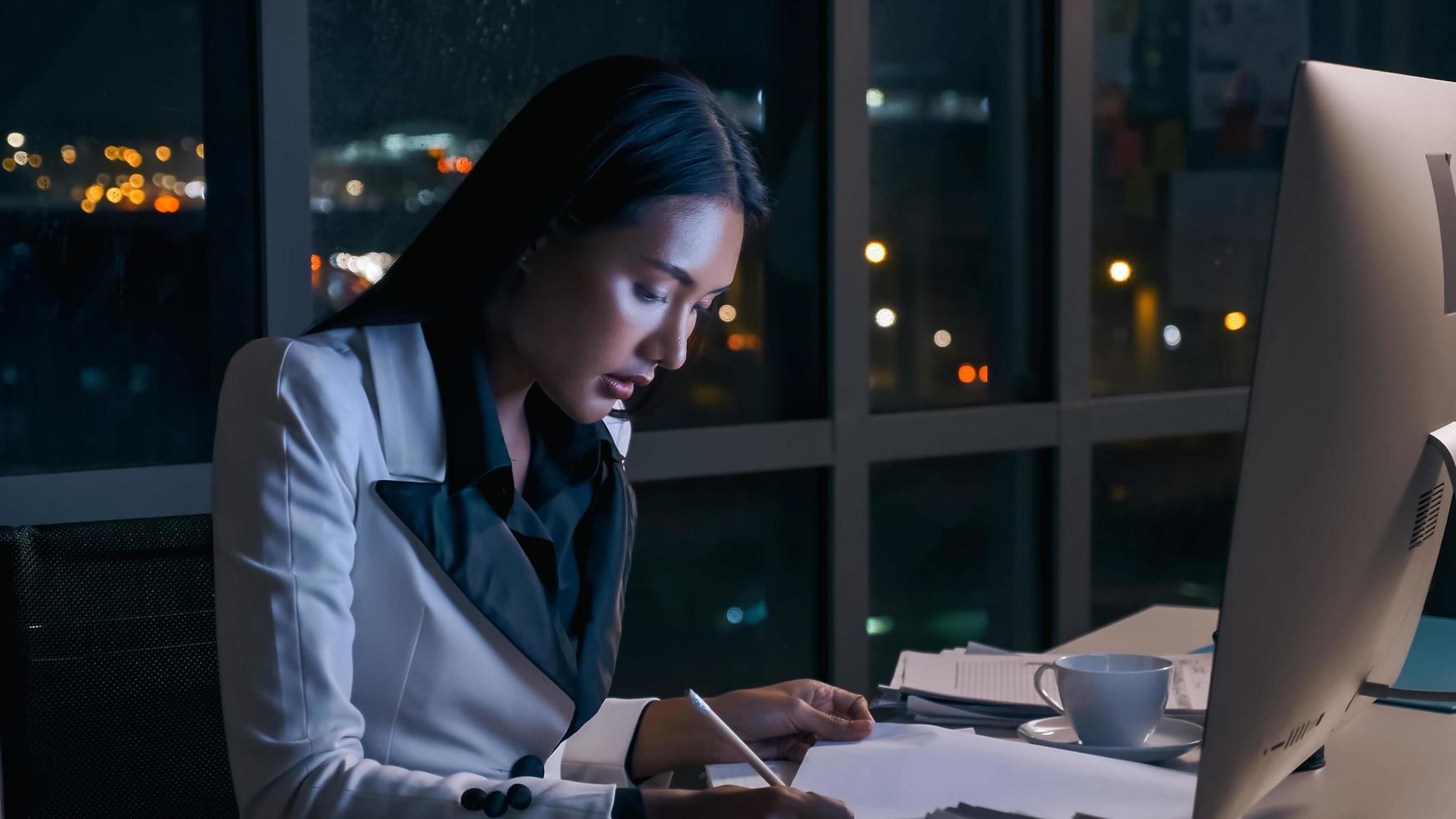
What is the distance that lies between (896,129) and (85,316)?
1598 millimetres

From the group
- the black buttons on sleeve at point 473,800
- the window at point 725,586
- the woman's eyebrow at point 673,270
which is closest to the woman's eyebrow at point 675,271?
the woman's eyebrow at point 673,270

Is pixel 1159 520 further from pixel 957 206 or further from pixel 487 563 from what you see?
pixel 487 563

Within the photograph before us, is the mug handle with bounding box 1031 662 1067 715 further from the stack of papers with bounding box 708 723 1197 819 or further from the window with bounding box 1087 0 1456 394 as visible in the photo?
the window with bounding box 1087 0 1456 394

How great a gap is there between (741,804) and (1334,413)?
0.44 meters

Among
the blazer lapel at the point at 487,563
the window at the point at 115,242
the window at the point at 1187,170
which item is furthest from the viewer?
the window at the point at 1187,170

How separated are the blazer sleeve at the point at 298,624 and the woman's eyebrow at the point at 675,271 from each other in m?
0.29

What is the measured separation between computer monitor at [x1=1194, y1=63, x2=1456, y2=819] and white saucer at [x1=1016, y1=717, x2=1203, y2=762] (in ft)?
0.74

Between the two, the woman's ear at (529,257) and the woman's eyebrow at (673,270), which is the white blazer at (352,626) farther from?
the woman's eyebrow at (673,270)

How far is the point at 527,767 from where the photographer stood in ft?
3.67

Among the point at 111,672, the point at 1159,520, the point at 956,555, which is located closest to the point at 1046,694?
the point at 111,672

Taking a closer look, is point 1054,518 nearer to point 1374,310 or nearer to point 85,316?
point 85,316

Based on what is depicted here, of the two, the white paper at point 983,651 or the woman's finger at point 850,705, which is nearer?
the woman's finger at point 850,705

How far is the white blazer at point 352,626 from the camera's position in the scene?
95 cm

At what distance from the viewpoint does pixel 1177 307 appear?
10.3 ft
